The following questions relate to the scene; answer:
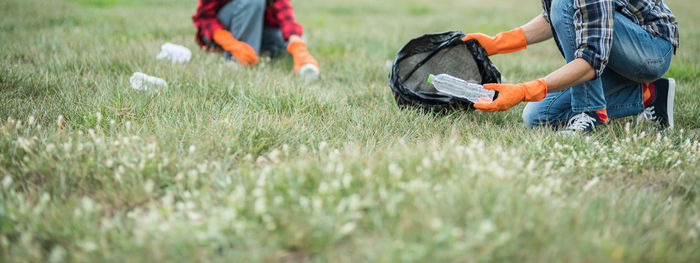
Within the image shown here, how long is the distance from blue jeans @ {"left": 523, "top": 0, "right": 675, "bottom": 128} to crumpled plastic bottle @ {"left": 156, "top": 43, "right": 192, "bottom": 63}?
3.16 meters

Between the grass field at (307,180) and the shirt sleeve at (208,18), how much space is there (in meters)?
1.14

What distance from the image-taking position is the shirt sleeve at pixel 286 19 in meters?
4.50

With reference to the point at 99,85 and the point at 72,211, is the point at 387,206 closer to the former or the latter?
the point at 72,211

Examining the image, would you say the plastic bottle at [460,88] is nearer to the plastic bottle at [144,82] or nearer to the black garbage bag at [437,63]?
the black garbage bag at [437,63]

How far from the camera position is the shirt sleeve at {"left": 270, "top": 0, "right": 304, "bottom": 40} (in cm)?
450

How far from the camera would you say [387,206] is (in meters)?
1.47

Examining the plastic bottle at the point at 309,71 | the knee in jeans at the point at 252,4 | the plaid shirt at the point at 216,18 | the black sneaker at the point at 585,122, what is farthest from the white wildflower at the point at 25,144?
the black sneaker at the point at 585,122

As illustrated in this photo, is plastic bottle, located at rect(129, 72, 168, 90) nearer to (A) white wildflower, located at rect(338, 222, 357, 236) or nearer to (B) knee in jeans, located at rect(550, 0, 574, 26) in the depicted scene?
(A) white wildflower, located at rect(338, 222, 357, 236)

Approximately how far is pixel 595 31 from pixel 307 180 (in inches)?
74.2

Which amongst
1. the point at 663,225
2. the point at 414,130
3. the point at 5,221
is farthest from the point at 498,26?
the point at 5,221

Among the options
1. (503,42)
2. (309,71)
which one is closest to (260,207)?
(503,42)

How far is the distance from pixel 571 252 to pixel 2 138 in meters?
2.47

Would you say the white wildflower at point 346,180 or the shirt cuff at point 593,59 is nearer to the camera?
the white wildflower at point 346,180

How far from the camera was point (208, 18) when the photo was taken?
4.51 m
